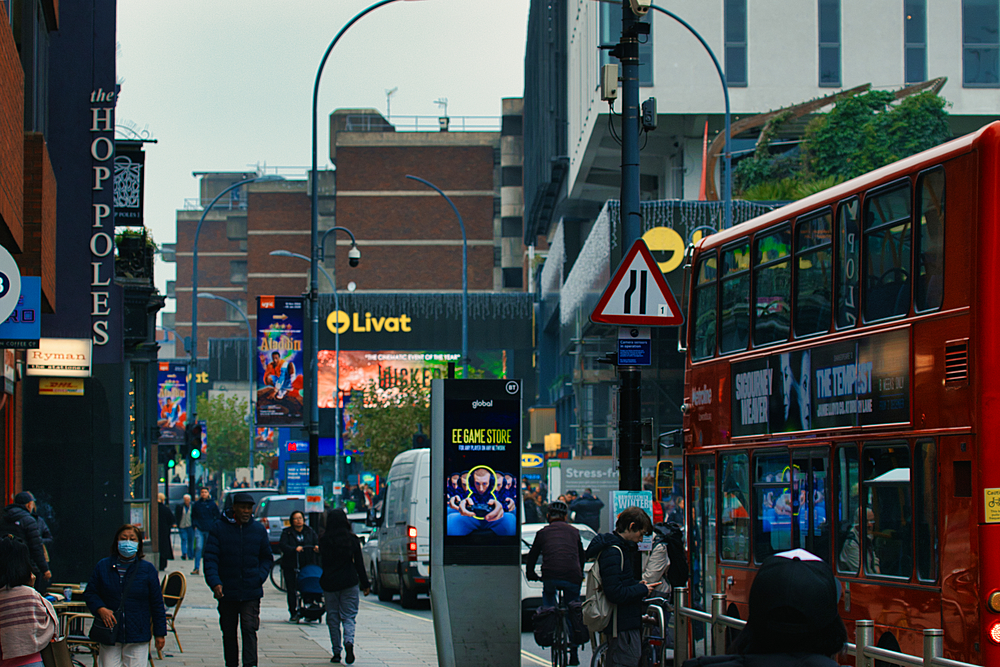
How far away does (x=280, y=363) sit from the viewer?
91.7 ft

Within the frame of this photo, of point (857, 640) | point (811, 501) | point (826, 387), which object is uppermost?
point (826, 387)

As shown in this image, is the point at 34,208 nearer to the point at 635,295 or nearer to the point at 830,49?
the point at 635,295

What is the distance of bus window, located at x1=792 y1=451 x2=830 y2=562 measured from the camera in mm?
9859

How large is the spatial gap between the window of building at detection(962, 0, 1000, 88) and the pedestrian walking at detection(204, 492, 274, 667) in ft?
115

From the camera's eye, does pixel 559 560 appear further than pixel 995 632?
Yes

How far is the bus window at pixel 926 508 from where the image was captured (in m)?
8.37

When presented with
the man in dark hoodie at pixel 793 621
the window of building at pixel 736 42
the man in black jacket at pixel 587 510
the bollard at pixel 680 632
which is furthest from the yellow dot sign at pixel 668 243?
the man in dark hoodie at pixel 793 621

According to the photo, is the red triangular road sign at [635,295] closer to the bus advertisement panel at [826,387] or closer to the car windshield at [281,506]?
the bus advertisement panel at [826,387]

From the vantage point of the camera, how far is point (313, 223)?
26.2 metres

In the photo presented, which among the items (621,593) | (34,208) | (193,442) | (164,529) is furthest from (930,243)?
(193,442)

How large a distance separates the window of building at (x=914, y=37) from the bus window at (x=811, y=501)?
34.6 m

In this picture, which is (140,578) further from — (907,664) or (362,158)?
(362,158)

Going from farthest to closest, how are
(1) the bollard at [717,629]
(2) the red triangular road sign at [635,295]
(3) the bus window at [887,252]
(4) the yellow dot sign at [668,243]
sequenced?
1. (4) the yellow dot sign at [668,243]
2. (2) the red triangular road sign at [635,295]
3. (3) the bus window at [887,252]
4. (1) the bollard at [717,629]

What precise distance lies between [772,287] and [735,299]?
81 centimetres
